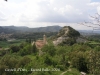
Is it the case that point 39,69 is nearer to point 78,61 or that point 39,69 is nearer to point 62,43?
point 78,61

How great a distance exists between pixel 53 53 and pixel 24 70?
67.4 ft

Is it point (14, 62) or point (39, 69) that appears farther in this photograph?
point (14, 62)

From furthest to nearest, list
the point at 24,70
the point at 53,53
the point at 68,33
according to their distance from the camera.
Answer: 1. the point at 68,33
2. the point at 53,53
3. the point at 24,70

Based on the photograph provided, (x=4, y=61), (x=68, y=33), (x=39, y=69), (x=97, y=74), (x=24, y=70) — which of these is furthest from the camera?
(x=68, y=33)

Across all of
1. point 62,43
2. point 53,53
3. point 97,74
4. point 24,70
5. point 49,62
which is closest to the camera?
point 97,74

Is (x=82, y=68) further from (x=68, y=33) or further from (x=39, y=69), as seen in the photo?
(x=68, y=33)

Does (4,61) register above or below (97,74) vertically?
below

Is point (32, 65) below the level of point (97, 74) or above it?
below

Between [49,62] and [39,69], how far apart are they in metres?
9.48

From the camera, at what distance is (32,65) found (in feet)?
101

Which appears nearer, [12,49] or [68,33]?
[12,49]

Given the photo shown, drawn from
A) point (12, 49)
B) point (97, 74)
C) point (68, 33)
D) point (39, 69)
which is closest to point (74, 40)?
point (68, 33)

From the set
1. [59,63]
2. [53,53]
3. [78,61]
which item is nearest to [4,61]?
[59,63]

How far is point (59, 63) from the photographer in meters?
38.0
